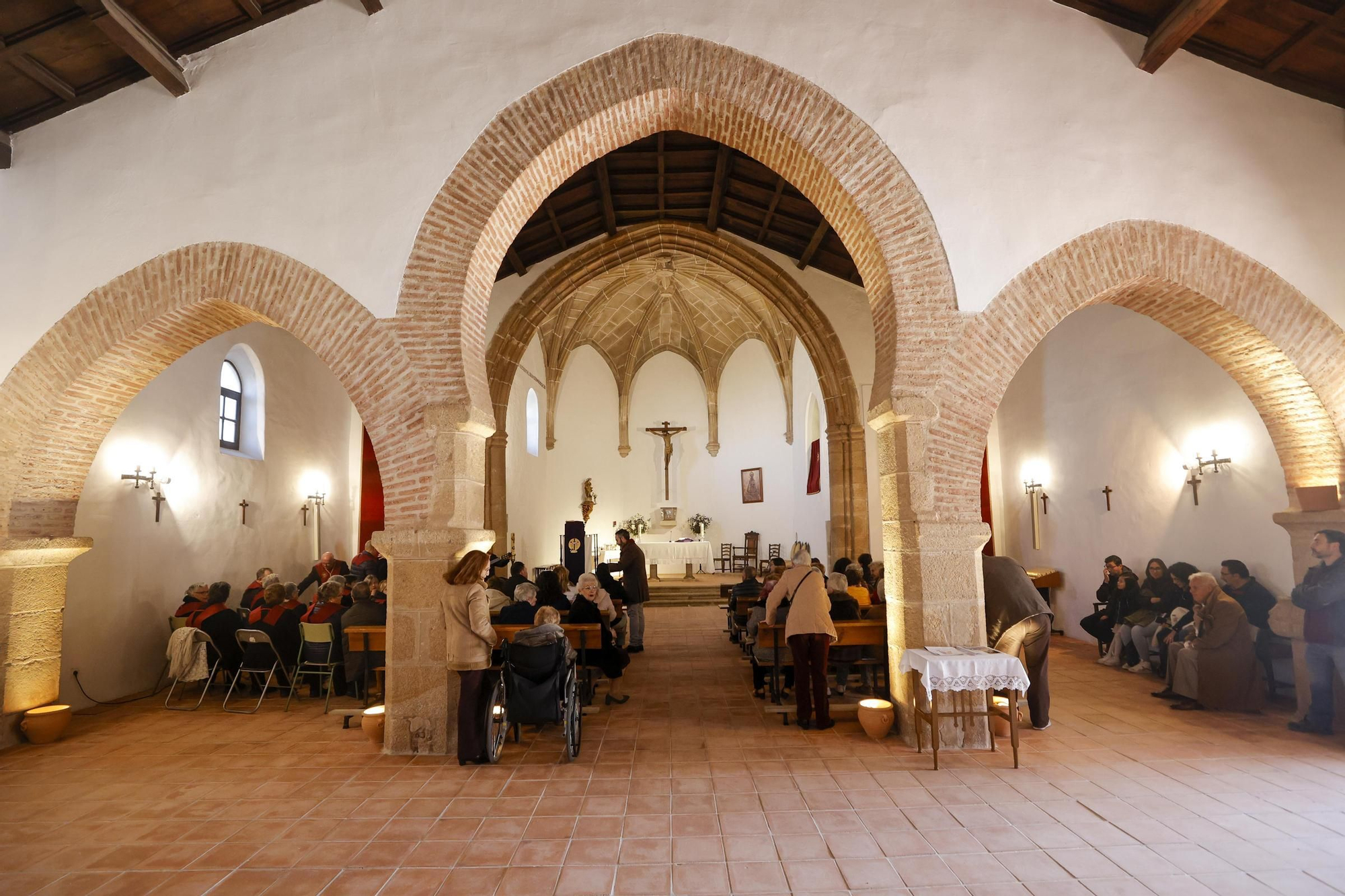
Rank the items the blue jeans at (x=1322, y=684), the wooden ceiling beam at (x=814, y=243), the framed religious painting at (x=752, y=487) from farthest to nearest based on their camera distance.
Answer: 1. the framed religious painting at (x=752, y=487)
2. the wooden ceiling beam at (x=814, y=243)
3. the blue jeans at (x=1322, y=684)

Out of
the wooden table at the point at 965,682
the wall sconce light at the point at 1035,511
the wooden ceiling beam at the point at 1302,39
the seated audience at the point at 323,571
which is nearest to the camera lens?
the wooden table at the point at 965,682

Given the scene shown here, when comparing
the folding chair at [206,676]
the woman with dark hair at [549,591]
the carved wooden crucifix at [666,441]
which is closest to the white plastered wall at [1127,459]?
the woman with dark hair at [549,591]

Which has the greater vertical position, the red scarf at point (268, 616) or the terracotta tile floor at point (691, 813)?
the red scarf at point (268, 616)

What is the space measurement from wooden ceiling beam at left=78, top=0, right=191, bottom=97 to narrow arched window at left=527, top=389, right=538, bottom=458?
10.1 metres

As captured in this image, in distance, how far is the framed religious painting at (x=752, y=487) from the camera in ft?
58.9

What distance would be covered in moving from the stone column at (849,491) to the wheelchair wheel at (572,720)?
6.74 meters

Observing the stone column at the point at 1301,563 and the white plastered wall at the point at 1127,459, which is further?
the white plastered wall at the point at 1127,459

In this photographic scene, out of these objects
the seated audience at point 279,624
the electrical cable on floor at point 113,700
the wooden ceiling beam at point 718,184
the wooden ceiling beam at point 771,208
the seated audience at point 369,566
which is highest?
the wooden ceiling beam at point 718,184

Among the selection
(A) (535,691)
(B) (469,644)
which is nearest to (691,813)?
(A) (535,691)

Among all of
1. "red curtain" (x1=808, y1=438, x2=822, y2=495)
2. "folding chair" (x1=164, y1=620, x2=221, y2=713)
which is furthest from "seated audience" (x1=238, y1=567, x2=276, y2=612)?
"red curtain" (x1=808, y1=438, x2=822, y2=495)

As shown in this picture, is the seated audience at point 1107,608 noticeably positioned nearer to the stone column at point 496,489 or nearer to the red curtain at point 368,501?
A: the stone column at point 496,489

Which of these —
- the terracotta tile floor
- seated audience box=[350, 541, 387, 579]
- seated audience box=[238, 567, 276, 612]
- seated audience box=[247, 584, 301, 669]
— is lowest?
the terracotta tile floor

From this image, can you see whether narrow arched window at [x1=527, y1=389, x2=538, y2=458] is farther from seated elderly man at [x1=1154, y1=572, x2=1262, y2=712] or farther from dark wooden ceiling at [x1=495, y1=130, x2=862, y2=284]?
seated elderly man at [x1=1154, y1=572, x2=1262, y2=712]

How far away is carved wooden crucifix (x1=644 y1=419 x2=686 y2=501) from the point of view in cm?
1864
